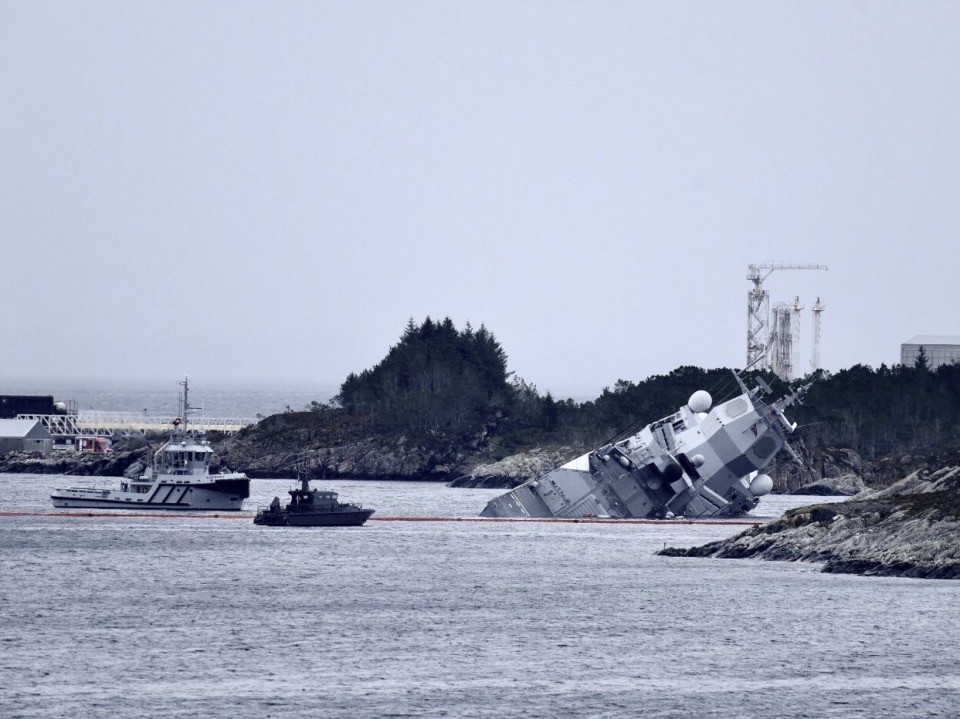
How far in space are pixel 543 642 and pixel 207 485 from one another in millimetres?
63008

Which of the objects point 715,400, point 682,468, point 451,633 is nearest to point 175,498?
point 682,468

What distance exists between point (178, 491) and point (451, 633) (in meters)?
60.5

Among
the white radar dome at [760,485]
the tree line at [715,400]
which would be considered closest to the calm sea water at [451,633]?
the white radar dome at [760,485]

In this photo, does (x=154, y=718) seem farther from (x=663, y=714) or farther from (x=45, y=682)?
(x=663, y=714)

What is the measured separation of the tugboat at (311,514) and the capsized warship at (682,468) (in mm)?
11145

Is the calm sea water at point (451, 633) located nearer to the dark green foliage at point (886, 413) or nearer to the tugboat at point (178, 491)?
the tugboat at point (178, 491)

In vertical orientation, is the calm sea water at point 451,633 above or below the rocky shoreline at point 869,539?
below

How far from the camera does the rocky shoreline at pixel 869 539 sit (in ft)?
245

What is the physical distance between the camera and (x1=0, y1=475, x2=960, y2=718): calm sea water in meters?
47.3

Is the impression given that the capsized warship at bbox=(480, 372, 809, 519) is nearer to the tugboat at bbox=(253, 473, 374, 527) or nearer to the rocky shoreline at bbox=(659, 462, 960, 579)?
the tugboat at bbox=(253, 473, 374, 527)

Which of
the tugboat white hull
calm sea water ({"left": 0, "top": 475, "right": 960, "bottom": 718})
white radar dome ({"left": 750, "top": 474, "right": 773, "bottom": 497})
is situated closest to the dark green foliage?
white radar dome ({"left": 750, "top": 474, "right": 773, "bottom": 497})

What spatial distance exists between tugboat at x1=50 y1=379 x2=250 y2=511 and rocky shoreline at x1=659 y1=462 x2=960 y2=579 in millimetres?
37765

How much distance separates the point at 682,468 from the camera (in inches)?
4203

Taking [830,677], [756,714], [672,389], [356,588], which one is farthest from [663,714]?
[672,389]
